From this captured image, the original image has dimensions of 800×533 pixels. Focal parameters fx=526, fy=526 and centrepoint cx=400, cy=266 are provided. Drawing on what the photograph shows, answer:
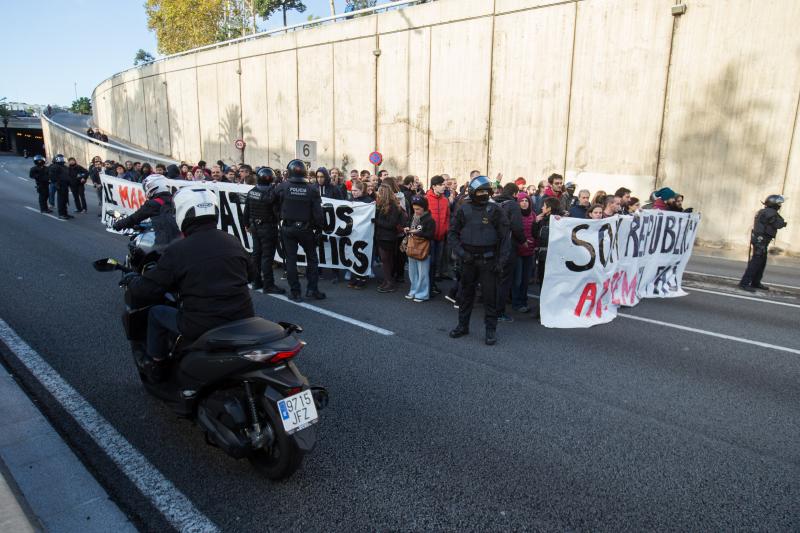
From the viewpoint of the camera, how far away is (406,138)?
73.6 feet

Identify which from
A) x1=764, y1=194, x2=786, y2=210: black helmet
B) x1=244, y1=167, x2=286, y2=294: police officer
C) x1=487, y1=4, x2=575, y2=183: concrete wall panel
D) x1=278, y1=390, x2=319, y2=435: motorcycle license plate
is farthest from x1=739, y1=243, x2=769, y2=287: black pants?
x1=278, y1=390, x2=319, y2=435: motorcycle license plate

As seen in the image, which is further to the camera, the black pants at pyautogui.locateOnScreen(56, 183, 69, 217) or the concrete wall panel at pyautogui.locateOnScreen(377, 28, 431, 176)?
the concrete wall panel at pyautogui.locateOnScreen(377, 28, 431, 176)

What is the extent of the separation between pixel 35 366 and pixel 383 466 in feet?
12.5

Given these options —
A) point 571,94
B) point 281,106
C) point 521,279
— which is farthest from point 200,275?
point 281,106

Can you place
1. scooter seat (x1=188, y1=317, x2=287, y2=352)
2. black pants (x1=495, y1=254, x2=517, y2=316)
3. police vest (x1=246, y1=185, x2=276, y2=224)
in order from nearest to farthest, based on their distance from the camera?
scooter seat (x1=188, y1=317, x2=287, y2=352) < black pants (x1=495, y1=254, x2=517, y2=316) < police vest (x1=246, y1=185, x2=276, y2=224)

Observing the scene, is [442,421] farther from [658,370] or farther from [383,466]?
[658,370]

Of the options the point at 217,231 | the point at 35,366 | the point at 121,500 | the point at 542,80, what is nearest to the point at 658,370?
the point at 217,231

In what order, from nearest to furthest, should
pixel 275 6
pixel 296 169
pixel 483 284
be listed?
pixel 483 284 → pixel 296 169 → pixel 275 6

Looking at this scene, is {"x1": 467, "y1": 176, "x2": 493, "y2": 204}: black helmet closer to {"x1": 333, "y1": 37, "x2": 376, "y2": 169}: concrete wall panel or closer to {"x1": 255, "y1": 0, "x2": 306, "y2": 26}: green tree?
{"x1": 333, "y1": 37, "x2": 376, "y2": 169}: concrete wall panel

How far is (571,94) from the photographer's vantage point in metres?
17.0

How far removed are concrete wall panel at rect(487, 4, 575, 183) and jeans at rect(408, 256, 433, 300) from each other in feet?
34.8

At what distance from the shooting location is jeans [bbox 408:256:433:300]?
8523 mm

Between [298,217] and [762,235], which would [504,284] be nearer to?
[298,217]

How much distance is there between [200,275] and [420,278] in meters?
5.26
